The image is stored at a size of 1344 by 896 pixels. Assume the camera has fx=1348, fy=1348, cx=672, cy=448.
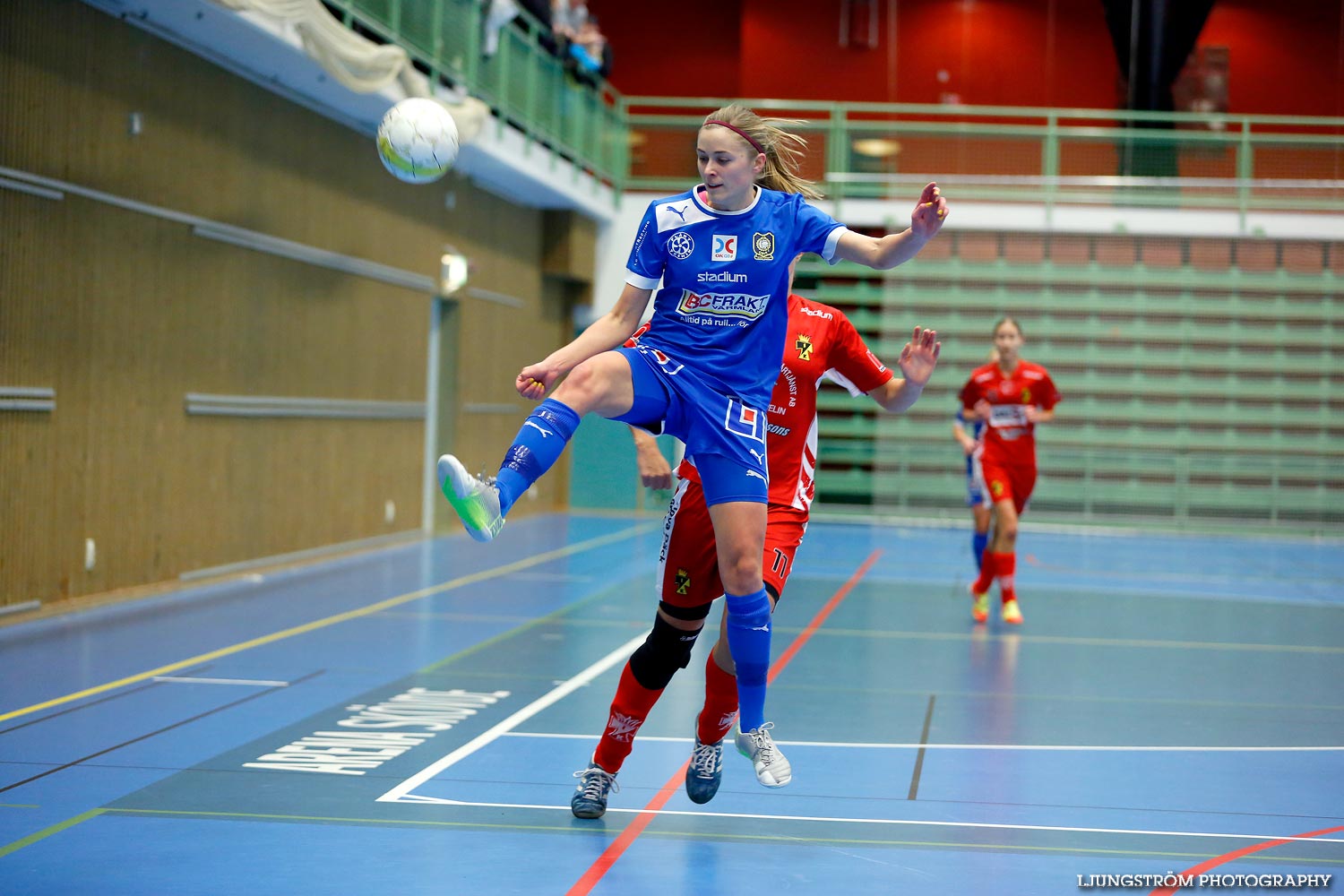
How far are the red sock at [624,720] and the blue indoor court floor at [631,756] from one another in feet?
0.68

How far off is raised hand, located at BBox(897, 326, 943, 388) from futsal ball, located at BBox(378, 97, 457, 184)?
2.83 meters

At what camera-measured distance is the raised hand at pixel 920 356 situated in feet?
14.8

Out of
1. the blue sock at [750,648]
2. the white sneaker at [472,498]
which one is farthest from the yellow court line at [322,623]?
the blue sock at [750,648]

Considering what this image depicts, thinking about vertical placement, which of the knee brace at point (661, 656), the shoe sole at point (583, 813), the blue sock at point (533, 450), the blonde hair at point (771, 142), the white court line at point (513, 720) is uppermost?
the blonde hair at point (771, 142)

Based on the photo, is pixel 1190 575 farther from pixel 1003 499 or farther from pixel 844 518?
pixel 844 518

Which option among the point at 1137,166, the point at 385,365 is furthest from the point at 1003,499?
the point at 1137,166

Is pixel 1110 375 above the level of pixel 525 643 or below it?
above

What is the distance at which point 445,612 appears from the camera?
9.67 meters

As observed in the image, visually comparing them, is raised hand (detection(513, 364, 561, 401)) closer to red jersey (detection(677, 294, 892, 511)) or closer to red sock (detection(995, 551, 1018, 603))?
red jersey (detection(677, 294, 892, 511))

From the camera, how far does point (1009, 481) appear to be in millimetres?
10227

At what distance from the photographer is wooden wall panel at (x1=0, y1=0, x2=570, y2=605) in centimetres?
873

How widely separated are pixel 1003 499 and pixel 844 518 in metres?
11.3

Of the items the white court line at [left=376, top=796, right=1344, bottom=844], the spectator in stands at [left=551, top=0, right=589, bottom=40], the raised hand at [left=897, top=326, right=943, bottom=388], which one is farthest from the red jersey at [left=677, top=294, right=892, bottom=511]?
the spectator in stands at [left=551, top=0, right=589, bottom=40]

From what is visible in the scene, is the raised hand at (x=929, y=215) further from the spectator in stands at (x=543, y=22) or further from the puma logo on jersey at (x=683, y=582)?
the spectator in stands at (x=543, y=22)
